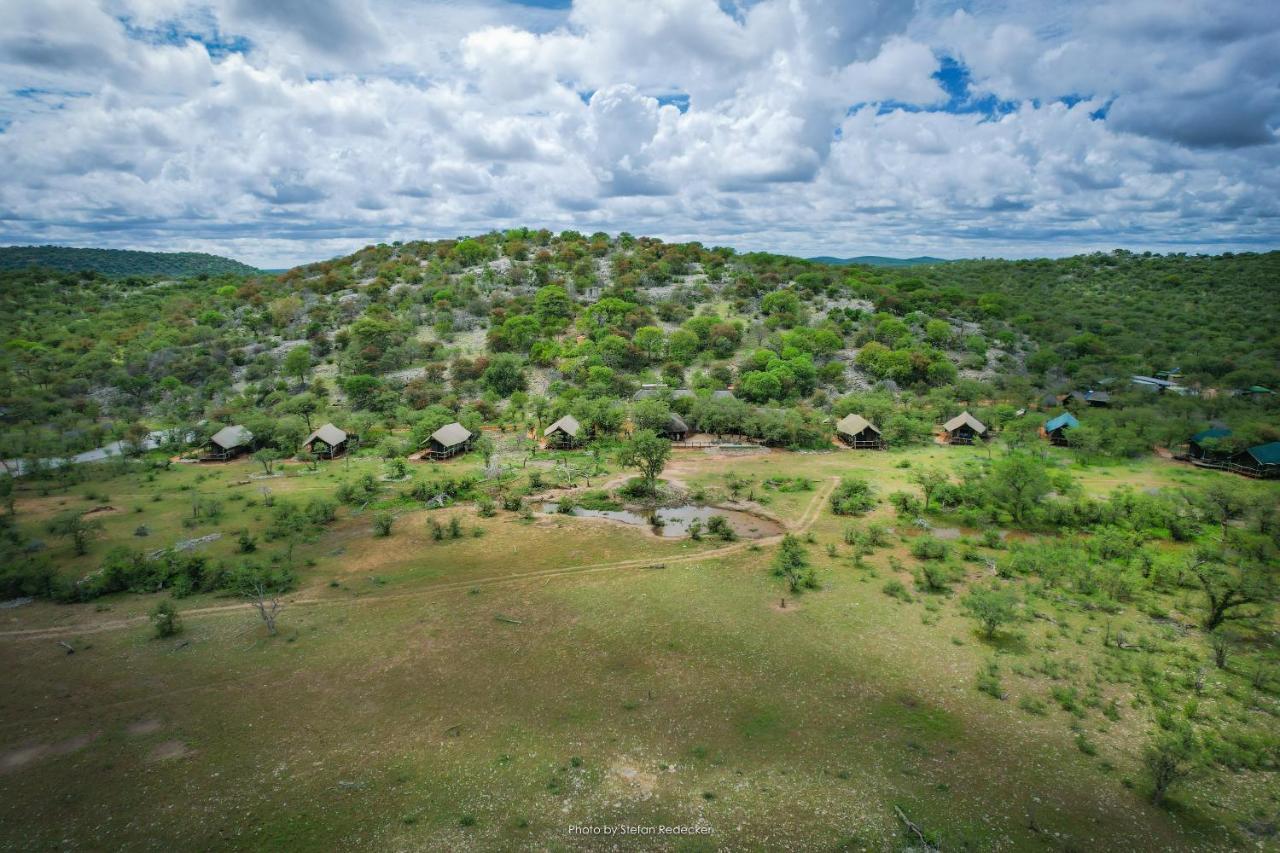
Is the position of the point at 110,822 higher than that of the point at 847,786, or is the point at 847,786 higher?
the point at 847,786

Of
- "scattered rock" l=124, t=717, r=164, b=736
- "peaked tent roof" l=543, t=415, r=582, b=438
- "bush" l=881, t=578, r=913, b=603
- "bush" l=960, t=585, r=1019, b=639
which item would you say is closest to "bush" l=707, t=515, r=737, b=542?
"bush" l=881, t=578, r=913, b=603

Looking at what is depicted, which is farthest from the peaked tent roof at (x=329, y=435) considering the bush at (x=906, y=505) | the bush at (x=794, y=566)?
the bush at (x=906, y=505)

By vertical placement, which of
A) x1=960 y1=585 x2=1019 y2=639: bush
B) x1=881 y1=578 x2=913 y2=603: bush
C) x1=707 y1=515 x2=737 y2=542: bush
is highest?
x1=960 y1=585 x2=1019 y2=639: bush

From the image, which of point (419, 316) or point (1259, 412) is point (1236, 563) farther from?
point (419, 316)

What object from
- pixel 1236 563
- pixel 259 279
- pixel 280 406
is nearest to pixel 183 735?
pixel 1236 563

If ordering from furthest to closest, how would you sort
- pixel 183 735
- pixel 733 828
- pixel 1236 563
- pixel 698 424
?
pixel 698 424
pixel 1236 563
pixel 183 735
pixel 733 828

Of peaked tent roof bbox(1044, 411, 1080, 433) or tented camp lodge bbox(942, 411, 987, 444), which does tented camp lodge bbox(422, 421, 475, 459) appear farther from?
peaked tent roof bbox(1044, 411, 1080, 433)
